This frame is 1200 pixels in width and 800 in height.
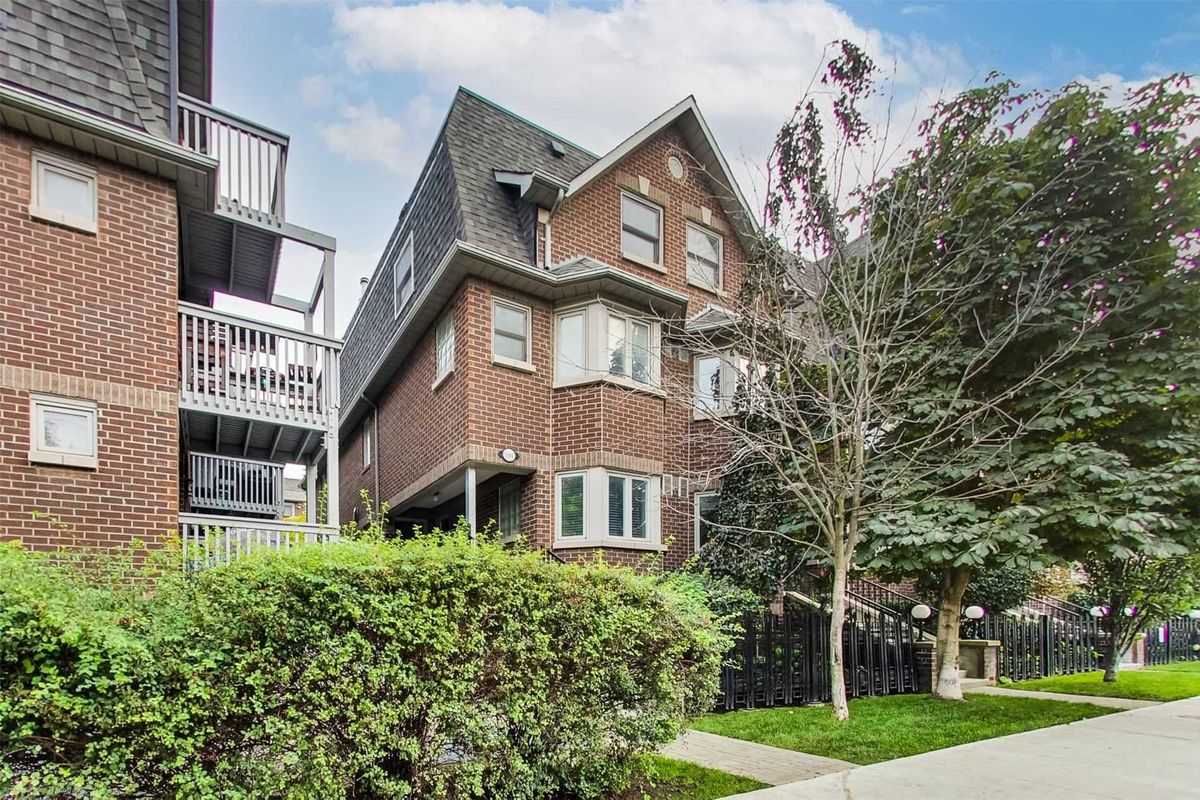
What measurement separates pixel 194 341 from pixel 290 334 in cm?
122

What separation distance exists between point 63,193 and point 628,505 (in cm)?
893

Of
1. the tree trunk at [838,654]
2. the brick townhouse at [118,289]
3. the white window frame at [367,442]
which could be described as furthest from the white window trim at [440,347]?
the tree trunk at [838,654]

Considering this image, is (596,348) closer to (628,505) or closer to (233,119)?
(628,505)

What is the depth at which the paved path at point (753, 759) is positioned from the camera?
6168 mm

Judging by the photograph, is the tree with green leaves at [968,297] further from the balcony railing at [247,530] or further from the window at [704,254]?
the balcony railing at [247,530]

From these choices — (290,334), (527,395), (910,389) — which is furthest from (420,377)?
(910,389)

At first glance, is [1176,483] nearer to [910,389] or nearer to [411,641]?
[910,389]

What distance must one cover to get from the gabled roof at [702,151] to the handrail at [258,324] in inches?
236

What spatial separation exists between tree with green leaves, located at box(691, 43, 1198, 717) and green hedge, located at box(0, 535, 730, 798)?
14.1 ft

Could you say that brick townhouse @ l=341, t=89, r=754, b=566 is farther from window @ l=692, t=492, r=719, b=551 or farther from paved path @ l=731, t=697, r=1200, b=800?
paved path @ l=731, t=697, r=1200, b=800

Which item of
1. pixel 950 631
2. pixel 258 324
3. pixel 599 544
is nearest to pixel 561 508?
pixel 599 544

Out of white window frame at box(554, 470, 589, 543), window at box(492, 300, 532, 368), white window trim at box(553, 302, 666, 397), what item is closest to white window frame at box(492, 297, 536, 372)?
window at box(492, 300, 532, 368)

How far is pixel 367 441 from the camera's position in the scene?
18375 mm

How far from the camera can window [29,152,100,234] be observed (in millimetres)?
7918
